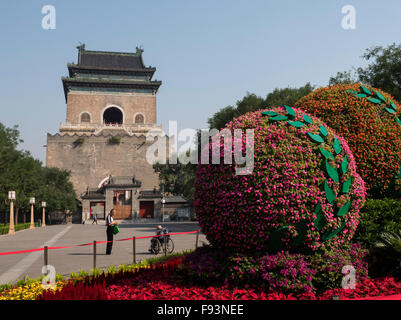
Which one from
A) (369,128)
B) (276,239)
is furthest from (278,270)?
(369,128)

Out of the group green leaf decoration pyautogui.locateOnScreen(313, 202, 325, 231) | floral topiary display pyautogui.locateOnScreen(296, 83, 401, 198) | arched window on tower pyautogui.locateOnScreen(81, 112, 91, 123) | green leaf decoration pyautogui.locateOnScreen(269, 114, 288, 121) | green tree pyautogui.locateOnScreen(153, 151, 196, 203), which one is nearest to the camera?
green leaf decoration pyautogui.locateOnScreen(313, 202, 325, 231)

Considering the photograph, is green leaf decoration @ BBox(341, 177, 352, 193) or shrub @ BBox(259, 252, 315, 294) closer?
shrub @ BBox(259, 252, 315, 294)

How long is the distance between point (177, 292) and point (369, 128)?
19.3 ft

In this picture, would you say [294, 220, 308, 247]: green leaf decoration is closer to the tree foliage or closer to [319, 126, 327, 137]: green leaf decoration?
[319, 126, 327, 137]: green leaf decoration

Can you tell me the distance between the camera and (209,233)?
6.61m

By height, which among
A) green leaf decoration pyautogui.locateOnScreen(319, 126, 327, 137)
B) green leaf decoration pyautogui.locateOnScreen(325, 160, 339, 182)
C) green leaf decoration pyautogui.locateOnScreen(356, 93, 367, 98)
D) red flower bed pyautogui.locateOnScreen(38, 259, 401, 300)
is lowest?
red flower bed pyautogui.locateOnScreen(38, 259, 401, 300)

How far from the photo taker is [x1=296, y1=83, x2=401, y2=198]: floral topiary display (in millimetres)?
8844

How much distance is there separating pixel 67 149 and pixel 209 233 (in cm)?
5620

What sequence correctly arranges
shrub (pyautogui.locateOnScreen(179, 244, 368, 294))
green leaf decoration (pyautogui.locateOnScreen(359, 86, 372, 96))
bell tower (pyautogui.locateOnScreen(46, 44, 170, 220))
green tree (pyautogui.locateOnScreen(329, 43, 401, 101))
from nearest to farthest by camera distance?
shrub (pyautogui.locateOnScreen(179, 244, 368, 294)) < green leaf decoration (pyautogui.locateOnScreen(359, 86, 372, 96)) < green tree (pyautogui.locateOnScreen(329, 43, 401, 101)) < bell tower (pyautogui.locateOnScreen(46, 44, 170, 220))

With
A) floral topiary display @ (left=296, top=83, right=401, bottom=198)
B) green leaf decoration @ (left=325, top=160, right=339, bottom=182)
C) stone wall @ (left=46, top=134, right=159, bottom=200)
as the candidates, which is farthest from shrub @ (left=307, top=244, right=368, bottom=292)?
stone wall @ (left=46, top=134, right=159, bottom=200)

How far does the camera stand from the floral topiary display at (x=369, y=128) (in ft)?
29.0

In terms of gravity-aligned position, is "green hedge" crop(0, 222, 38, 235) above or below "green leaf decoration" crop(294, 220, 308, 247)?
below

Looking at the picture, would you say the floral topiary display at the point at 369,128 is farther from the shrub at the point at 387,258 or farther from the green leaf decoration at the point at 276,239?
the green leaf decoration at the point at 276,239
